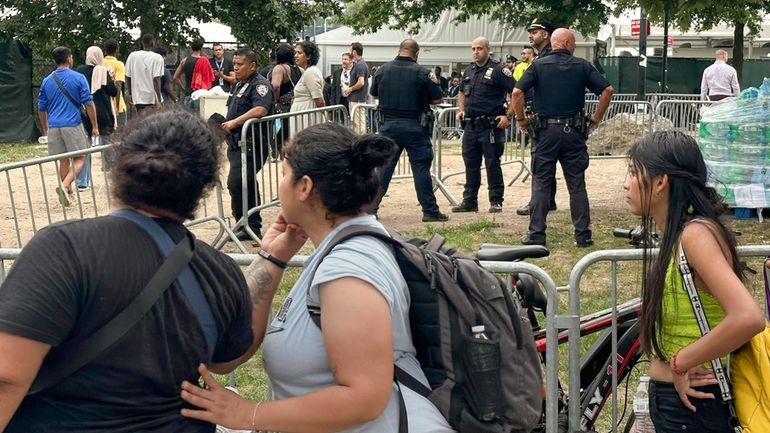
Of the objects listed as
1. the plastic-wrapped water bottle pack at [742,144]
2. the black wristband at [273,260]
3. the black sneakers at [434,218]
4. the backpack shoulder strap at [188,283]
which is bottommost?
the black sneakers at [434,218]

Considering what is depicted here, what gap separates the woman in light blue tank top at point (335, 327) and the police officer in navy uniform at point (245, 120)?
6441 millimetres

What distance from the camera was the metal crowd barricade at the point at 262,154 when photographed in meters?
8.80

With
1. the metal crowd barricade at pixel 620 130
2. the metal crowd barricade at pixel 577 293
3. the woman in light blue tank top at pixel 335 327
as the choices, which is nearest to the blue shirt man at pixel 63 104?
the metal crowd barricade at pixel 620 130

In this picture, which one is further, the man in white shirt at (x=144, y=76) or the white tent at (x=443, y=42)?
the white tent at (x=443, y=42)

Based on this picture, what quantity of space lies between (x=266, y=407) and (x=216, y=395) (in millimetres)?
131

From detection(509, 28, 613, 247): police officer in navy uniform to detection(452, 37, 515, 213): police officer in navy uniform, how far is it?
1607mm

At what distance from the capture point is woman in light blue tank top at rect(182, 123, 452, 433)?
Result: 227 centimetres

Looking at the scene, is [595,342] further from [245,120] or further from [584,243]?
[245,120]

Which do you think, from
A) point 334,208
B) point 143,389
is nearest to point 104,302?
point 143,389

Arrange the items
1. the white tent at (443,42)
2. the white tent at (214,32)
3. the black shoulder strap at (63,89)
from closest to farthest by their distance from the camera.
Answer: the black shoulder strap at (63,89) < the white tent at (214,32) < the white tent at (443,42)

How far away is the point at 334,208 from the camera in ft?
8.10

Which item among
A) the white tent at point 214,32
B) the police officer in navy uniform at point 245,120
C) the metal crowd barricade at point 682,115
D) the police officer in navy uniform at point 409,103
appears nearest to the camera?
the police officer in navy uniform at point 245,120

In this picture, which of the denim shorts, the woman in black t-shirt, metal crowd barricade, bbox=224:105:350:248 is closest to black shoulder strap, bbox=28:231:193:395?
the woman in black t-shirt

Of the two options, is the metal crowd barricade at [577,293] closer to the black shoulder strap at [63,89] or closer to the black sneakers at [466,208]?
the black sneakers at [466,208]
